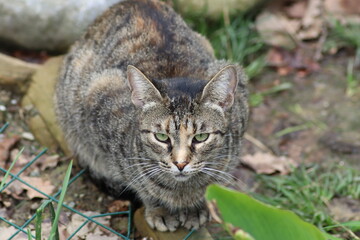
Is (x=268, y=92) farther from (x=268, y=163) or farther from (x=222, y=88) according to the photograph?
(x=222, y=88)

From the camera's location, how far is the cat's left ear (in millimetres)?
3062

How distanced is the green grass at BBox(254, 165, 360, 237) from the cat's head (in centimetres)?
97

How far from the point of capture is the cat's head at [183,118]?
3.04 meters

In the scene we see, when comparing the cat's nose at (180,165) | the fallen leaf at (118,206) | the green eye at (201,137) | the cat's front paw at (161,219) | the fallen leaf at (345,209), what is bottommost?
the fallen leaf at (345,209)

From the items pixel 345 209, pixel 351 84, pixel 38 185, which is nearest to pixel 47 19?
pixel 38 185

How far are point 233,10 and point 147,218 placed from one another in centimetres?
250

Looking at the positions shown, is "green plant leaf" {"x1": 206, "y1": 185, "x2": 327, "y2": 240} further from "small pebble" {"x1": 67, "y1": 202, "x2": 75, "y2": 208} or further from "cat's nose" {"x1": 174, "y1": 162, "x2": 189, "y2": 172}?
"small pebble" {"x1": 67, "y1": 202, "x2": 75, "y2": 208}

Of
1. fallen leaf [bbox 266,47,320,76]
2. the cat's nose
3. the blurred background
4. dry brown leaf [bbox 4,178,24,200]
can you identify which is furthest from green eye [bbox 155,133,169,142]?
fallen leaf [bbox 266,47,320,76]

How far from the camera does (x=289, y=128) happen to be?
4773 mm

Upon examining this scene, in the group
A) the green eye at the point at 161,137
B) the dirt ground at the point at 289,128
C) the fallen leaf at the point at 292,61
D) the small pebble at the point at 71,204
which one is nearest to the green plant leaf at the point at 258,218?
the green eye at the point at 161,137

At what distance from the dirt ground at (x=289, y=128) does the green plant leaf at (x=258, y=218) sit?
1518mm

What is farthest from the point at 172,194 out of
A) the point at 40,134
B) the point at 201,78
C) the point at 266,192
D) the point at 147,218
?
the point at 40,134

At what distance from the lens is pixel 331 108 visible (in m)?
4.93

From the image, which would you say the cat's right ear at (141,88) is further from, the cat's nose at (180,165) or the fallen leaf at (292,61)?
the fallen leaf at (292,61)
